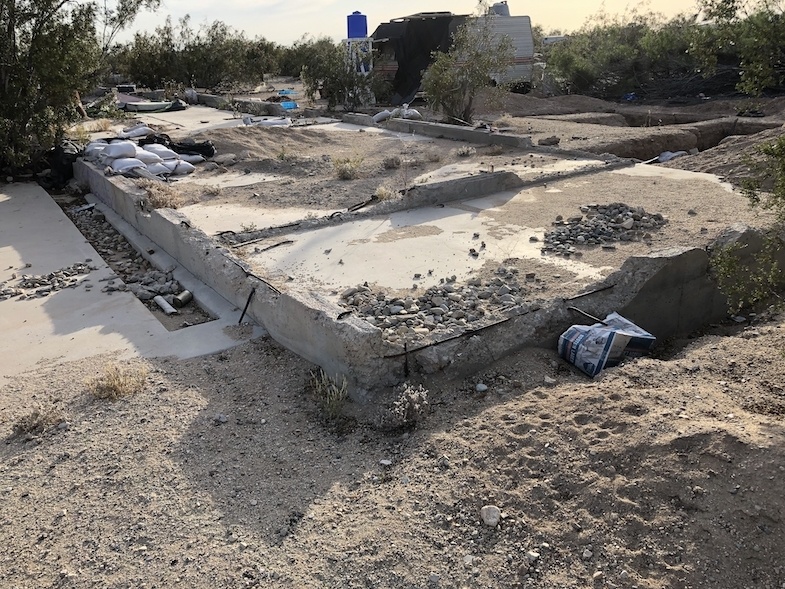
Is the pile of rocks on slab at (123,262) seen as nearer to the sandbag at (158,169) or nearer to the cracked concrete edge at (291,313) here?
Result: the cracked concrete edge at (291,313)

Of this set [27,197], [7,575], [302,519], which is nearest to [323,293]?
[302,519]

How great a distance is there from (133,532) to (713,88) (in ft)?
73.9

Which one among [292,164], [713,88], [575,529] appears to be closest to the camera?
[575,529]

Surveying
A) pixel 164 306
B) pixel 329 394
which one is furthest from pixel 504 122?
pixel 329 394

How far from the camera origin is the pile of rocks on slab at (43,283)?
21.4ft

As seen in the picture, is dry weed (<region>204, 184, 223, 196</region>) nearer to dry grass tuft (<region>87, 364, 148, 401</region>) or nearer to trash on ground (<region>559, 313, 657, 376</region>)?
dry grass tuft (<region>87, 364, 148, 401</region>)

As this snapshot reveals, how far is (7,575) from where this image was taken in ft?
10.2

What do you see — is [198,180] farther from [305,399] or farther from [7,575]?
[7,575]

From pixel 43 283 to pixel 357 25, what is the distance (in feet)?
52.6

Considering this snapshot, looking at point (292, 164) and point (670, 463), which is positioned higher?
point (292, 164)

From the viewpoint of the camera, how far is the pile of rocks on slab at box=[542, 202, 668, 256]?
666 centimetres

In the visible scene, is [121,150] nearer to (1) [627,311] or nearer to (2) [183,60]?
(1) [627,311]

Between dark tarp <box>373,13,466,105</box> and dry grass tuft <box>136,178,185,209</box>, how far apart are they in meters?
13.8

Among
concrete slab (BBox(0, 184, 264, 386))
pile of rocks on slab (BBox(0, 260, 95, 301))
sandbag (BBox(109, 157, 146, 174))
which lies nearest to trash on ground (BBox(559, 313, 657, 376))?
concrete slab (BBox(0, 184, 264, 386))
